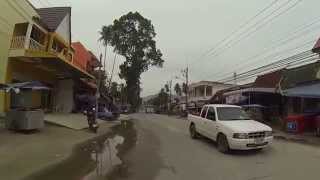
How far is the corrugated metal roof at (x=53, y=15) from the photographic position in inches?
1353

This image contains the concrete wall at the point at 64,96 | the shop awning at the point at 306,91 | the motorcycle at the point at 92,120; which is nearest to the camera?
the shop awning at the point at 306,91

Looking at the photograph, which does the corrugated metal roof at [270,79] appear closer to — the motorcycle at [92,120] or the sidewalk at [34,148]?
the motorcycle at [92,120]

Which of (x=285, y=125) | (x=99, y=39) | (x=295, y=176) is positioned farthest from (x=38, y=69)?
(x=99, y=39)

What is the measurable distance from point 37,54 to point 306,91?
16.8m

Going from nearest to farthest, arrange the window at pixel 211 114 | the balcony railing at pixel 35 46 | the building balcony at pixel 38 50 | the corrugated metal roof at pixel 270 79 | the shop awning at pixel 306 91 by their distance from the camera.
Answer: the window at pixel 211 114, the shop awning at pixel 306 91, the building balcony at pixel 38 50, the balcony railing at pixel 35 46, the corrugated metal roof at pixel 270 79

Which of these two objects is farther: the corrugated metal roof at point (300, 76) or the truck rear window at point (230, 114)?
the corrugated metal roof at point (300, 76)

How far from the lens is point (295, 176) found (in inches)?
415

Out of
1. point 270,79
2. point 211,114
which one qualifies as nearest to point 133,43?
point 270,79

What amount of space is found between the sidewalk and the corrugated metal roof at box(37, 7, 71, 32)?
13460 millimetres

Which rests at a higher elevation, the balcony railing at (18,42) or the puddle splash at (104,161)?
the balcony railing at (18,42)

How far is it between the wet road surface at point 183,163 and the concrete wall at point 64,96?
63.6 ft

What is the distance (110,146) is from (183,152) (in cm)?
396

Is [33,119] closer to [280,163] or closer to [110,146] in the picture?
[110,146]

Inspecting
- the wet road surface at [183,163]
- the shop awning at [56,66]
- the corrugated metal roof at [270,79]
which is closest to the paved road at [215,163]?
the wet road surface at [183,163]
